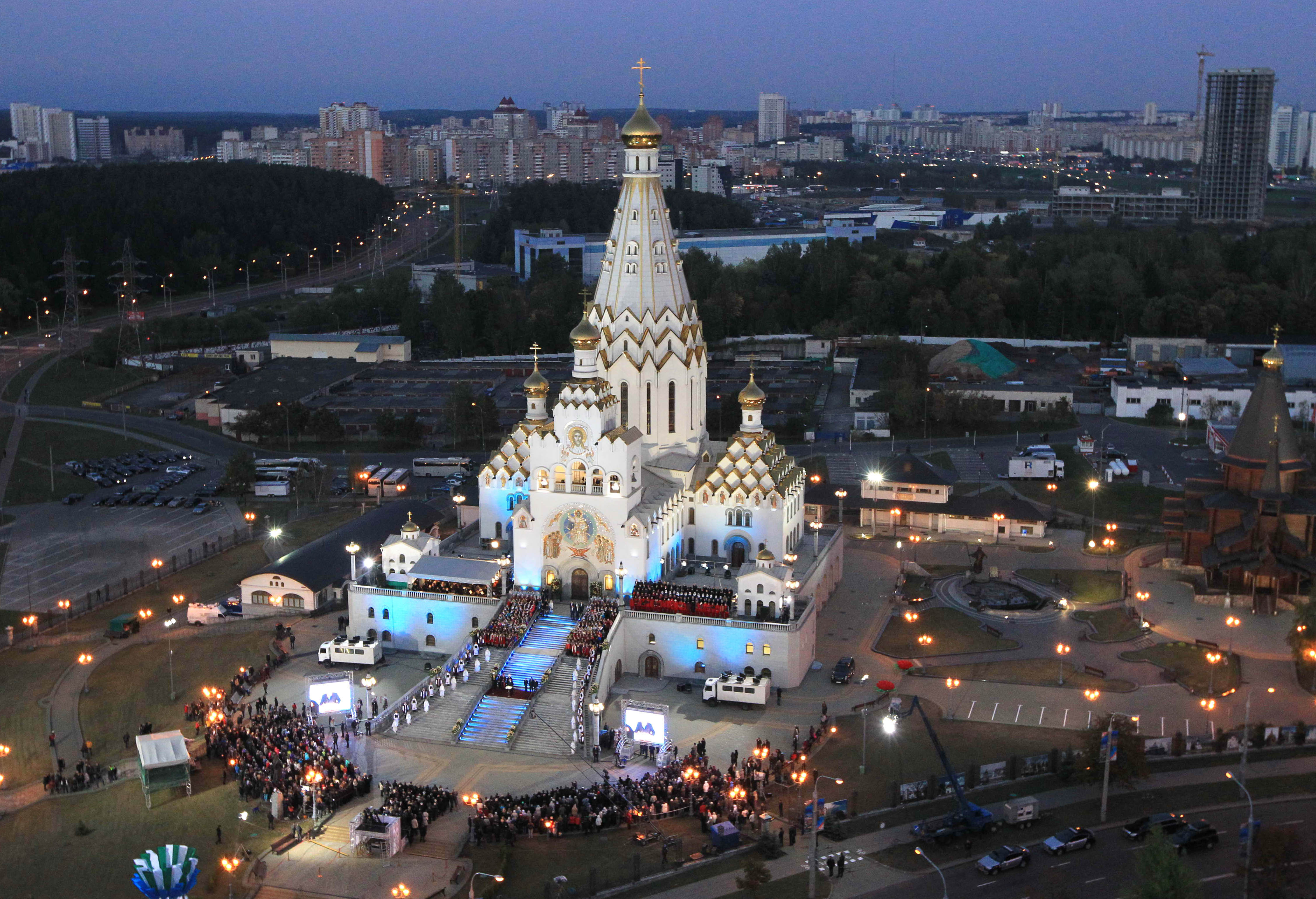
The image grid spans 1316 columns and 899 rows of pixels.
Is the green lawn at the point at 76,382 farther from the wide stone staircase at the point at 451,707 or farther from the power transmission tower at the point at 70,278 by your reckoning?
the wide stone staircase at the point at 451,707

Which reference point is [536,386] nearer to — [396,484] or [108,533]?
[396,484]

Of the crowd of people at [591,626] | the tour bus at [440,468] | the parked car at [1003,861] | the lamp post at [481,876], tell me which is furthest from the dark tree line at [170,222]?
the parked car at [1003,861]

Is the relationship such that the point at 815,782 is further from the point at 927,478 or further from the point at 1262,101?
the point at 1262,101

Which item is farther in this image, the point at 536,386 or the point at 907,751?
the point at 536,386

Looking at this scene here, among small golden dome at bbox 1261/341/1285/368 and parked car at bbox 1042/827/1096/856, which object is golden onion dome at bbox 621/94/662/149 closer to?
small golden dome at bbox 1261/341/1285/368

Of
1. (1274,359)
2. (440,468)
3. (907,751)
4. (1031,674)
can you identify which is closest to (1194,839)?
(907,751)

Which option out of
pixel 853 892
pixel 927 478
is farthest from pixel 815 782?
pixel 927 478
